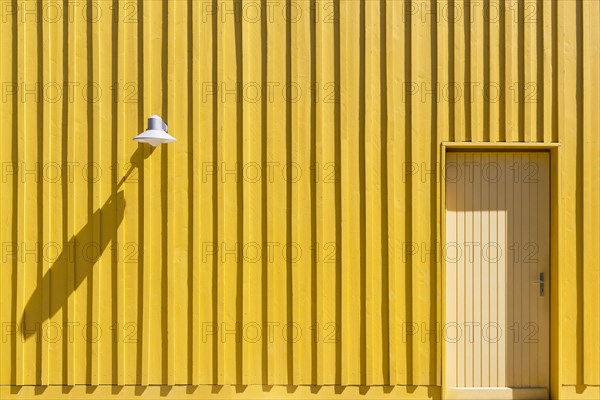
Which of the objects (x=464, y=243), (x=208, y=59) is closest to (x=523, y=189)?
(x=464, y=243)

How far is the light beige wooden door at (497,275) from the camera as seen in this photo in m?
3.59

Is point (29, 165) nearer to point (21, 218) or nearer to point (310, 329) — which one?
point (21, 218)

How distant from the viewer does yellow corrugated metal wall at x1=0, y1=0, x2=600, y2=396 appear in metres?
3.47

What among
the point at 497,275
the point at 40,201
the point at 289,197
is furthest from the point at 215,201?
the point at 497,275

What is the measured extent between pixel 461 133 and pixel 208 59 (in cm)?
231

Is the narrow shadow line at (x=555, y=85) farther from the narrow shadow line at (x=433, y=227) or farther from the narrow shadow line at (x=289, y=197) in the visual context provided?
the narrow shadow line at (x=289, y=197)

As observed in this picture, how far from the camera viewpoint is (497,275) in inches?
142

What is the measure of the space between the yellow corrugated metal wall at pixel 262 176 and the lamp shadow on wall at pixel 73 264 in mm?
17

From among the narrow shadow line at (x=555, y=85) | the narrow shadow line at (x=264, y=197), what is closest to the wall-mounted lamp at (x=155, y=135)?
the narrow shadow line at (x=264, y=197)

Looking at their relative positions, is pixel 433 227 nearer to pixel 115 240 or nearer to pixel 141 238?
pixel 141 238

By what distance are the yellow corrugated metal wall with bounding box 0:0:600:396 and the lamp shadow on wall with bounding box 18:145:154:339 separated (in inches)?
0.7

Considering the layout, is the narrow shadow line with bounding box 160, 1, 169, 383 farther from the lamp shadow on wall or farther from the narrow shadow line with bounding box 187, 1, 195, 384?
the lamp shadow on wall

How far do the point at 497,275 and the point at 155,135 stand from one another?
319cm

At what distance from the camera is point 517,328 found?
361 cm
